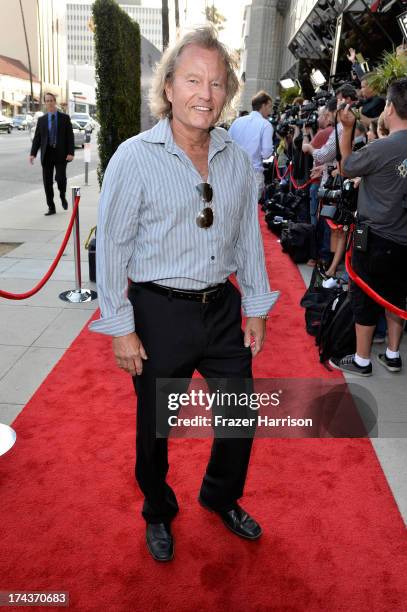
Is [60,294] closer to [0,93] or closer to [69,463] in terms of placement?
[69,463]

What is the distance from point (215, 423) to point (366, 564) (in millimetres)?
897

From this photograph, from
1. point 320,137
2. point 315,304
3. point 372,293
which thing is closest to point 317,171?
point 320,137

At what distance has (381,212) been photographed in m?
3.43

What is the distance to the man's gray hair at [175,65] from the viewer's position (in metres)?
1.89

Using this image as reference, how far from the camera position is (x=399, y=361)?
13.2 ft

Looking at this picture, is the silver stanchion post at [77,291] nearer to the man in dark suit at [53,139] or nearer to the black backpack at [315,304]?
the black backpack at [315,304]

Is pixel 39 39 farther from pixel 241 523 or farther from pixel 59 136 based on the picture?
pixel 241 523

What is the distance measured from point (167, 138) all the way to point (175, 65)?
270mm

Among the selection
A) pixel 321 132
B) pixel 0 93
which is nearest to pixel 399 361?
pixel 321 132

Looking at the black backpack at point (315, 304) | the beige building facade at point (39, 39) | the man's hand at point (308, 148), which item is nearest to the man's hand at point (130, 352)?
the black backpack at point (315, 304)

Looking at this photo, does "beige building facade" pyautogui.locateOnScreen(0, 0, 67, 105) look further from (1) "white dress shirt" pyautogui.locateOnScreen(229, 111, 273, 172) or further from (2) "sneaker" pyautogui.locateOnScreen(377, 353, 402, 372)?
(2) "sneaker" pyautogui.locateOnScreen(377, 353, 402, 372)

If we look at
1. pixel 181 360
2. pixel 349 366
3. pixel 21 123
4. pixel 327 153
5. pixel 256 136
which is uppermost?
pixel 256 136

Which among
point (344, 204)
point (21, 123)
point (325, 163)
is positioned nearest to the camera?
point (344, 204)

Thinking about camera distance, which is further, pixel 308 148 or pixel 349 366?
pixel 308 148
